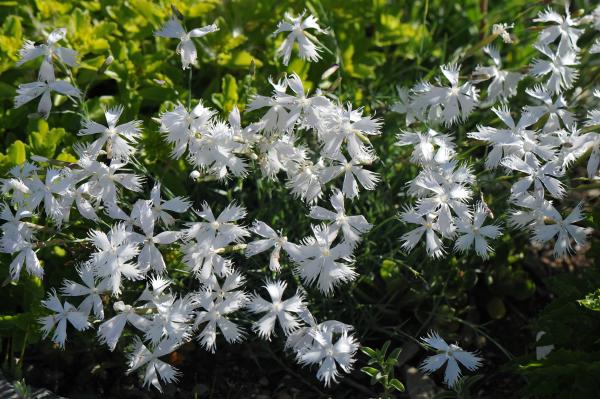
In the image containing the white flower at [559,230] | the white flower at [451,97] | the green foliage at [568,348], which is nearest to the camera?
the green foliage at [568,348]

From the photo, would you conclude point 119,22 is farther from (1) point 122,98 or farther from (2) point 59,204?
(2) point 59,204

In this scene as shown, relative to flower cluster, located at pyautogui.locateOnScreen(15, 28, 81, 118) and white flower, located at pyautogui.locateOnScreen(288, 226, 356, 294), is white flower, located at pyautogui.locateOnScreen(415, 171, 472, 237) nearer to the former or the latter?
white flower, located at pyautogui.locateOnScreen(288, 226, 356, 294)

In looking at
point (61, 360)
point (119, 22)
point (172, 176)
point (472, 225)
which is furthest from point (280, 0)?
point (61, 360)

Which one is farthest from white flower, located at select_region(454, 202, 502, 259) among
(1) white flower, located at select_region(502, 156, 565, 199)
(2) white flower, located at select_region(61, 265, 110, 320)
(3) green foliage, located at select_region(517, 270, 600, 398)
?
(2) white flower, located at select_region(61, 265, 110, 320)

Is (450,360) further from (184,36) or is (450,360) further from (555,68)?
(184,36)

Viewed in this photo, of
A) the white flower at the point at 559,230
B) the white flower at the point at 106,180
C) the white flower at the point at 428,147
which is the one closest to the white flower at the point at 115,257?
the white flower at the point at 106,180

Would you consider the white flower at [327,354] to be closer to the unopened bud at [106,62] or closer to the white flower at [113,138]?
the white flower at [113,138]

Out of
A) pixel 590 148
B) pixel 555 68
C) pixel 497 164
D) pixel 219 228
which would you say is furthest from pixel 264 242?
pixel 555 68
